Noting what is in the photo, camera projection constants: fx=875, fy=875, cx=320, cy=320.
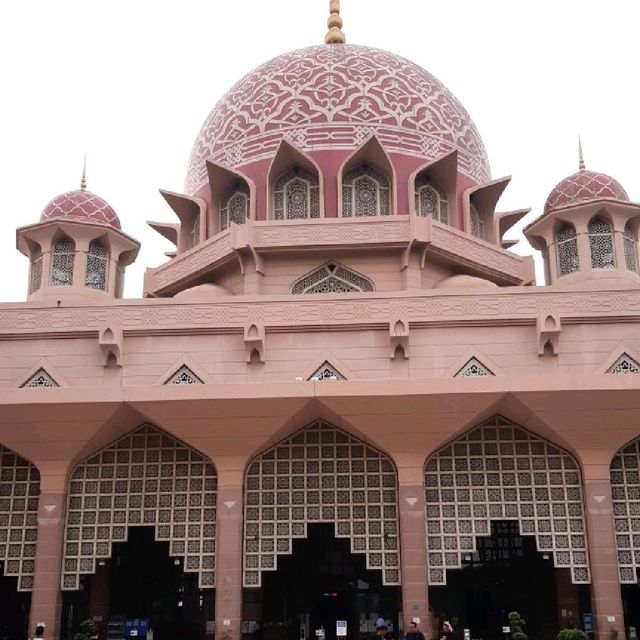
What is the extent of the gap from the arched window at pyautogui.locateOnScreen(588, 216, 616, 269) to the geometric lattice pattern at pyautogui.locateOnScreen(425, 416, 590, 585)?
454 cm

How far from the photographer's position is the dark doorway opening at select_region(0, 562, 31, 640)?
744 inches

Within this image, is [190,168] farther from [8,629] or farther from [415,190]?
[8,629]

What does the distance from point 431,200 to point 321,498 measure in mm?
8712

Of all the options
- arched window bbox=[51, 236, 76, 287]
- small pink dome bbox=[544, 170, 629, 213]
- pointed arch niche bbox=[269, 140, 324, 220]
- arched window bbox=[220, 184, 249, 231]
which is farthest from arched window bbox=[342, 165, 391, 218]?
arched window bbox=[51, 236, 76, 287]

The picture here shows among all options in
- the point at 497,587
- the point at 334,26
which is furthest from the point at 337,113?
the point at 497,587

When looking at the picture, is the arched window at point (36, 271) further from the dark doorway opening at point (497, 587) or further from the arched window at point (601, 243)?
the arched window at point (601, 243)

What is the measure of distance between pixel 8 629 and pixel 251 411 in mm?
8229

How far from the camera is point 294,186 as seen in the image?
21.4 m

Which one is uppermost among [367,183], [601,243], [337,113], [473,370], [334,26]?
[334,26]

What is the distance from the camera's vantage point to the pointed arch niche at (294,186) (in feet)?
68.5

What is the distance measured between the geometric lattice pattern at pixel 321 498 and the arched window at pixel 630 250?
7004 millimetres

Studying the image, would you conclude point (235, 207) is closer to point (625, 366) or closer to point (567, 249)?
point (567, 249)

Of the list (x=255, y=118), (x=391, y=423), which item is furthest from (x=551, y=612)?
(x=255, y=118)

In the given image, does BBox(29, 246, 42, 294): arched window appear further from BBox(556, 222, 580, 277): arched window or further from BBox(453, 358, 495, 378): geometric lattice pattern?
BBox(556, 222, 580, 277): arched window
